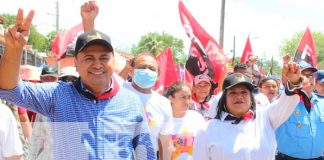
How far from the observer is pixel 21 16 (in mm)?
2240

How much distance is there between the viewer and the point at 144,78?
14.6ft

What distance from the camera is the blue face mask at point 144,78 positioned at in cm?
446

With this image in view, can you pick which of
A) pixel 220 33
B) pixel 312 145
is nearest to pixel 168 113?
pixel 312 145

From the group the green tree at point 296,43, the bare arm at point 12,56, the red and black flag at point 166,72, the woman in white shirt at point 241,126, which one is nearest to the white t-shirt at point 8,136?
the bare arm at point 12,56

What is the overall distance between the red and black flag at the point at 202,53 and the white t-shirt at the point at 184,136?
2.24 metres

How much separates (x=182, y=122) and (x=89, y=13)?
Answer: 2082 millimetres

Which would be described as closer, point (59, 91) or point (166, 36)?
point (59, 91)

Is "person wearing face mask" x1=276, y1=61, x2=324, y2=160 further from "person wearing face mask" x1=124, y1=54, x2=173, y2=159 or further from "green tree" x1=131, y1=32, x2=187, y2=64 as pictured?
"green tree" x1=131, y1=32, x2=187, y2=64

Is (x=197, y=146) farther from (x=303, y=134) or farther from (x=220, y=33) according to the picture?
(x=220, y=33)

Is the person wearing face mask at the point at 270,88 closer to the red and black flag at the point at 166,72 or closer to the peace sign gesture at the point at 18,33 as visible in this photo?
the red and black flag at the point at 166,72

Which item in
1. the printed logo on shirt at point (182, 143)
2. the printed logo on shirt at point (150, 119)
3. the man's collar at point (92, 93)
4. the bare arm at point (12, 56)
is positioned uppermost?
the bare arm at point (12, 56)

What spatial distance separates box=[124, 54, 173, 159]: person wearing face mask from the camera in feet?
14.3

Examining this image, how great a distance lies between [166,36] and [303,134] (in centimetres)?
8425

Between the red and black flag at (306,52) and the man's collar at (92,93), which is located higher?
the red and black flag at (306,52)
